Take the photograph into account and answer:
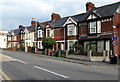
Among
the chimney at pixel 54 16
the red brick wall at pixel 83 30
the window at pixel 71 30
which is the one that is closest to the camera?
the red brick wall at pixel 83 30

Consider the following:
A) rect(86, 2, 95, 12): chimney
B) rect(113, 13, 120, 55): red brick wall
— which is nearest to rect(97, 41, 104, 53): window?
rect(113, 13, 120, 55): red brick wall

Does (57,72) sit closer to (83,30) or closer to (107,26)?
(107,26)

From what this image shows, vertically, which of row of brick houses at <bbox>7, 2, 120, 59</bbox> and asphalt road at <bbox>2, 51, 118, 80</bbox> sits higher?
row of brick houses at <bbox>7, 2, 120, 59</bbox>

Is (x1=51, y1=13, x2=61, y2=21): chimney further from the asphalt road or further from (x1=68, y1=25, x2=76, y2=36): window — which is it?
the asphalt road

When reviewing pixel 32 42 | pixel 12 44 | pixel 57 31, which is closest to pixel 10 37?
pixel 12 44

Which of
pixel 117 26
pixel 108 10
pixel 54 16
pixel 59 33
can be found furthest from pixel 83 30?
pixel 54 16

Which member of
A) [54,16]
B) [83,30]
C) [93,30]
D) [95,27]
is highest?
[54,16]

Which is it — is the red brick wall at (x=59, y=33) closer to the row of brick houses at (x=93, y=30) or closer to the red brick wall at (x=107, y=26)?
the row of brick houses at (x=93, y=30)

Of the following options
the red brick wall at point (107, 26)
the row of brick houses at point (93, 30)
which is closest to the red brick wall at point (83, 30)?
the row of brick houses at point (93, 30)

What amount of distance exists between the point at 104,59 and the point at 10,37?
164ft

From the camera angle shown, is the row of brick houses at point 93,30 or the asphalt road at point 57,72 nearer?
the asphalt road at point 57,72

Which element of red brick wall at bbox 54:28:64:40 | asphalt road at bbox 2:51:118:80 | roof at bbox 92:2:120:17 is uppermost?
roof at bbox 92:2:120:17

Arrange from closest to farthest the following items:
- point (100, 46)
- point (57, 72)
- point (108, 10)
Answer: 1. point (57, 72)
2. point (100, 46)
3. point (108, 10)

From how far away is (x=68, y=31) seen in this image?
29.5 metres
